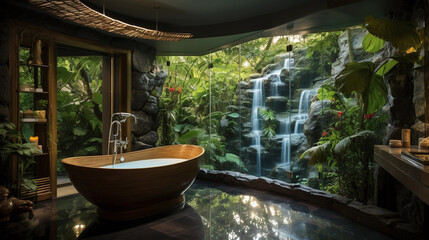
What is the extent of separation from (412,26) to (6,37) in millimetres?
4427

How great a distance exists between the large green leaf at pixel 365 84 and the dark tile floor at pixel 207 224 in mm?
1294

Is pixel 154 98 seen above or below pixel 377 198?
above

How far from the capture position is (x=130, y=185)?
2.80 meters

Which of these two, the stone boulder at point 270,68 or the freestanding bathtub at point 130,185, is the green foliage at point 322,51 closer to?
the stone boulder at point 270,68

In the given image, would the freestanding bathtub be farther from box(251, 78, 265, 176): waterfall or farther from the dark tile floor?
box(251, 78, 265, 176): waterfall

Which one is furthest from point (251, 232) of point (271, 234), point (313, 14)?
point (313, 14)

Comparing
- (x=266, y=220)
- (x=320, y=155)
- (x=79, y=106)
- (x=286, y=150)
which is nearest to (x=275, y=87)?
(x=286, y=150)

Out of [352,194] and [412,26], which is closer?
[412,26]

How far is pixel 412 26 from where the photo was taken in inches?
99.0

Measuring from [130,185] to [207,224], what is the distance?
35.6 inches

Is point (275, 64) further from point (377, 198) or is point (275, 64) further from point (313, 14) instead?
point (377, 198)

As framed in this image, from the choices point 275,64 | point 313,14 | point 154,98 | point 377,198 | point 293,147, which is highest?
point 313,14

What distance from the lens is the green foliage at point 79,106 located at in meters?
4.50

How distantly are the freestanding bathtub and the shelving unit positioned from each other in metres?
0.91
